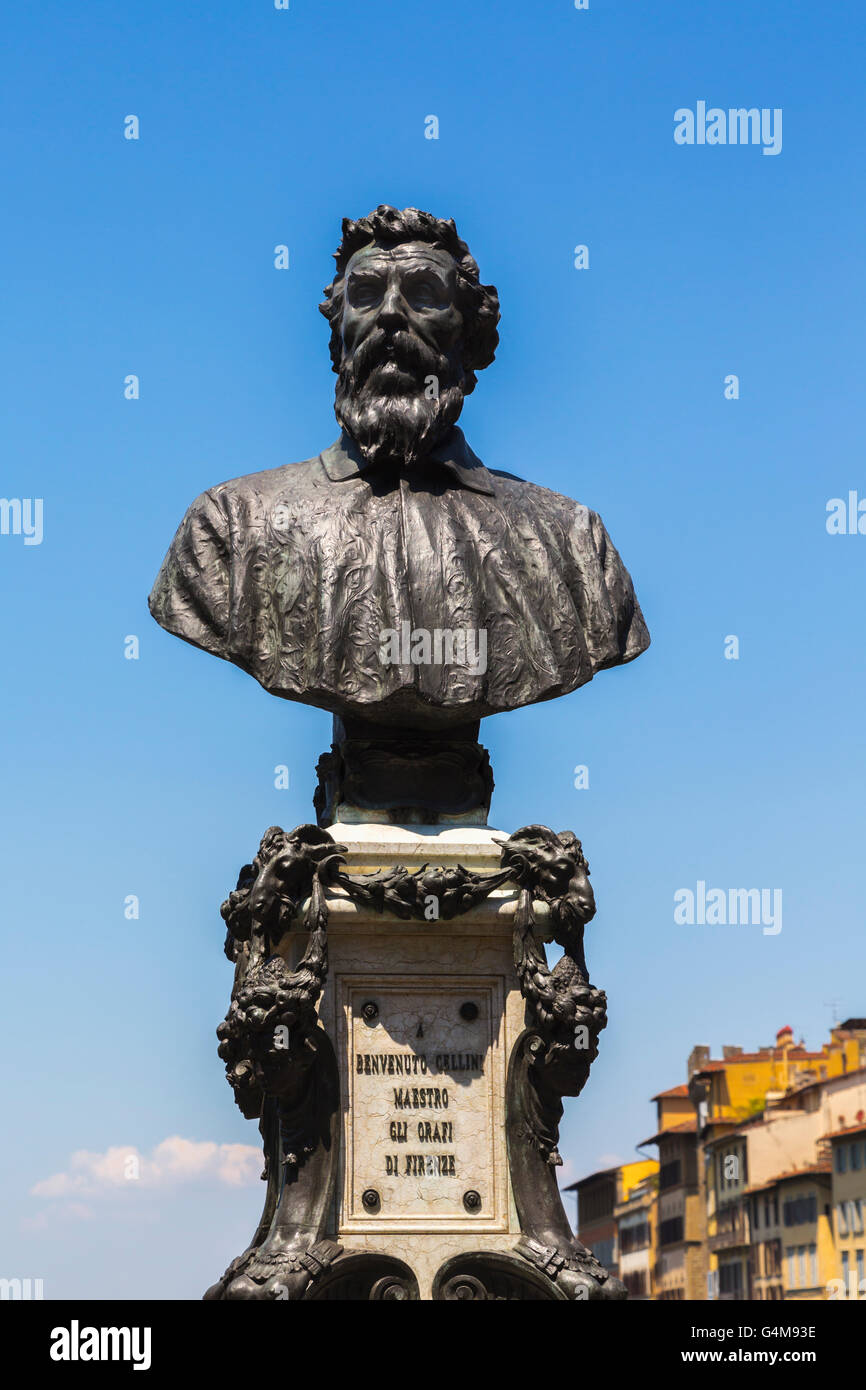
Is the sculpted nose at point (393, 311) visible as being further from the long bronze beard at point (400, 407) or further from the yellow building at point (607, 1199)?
the yellow building at point (607, 1199)

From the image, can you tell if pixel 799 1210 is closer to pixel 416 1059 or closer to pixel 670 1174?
pixel 670 1174

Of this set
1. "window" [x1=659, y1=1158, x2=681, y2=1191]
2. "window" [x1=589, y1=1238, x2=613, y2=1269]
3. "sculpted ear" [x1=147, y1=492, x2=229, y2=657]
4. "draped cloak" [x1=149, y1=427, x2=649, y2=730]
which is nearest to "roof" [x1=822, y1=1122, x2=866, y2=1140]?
"window" [x1=659, y1=1158, x2=681, y2=1191]

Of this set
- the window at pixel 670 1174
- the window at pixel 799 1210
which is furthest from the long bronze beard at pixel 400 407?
the window at pixel 670 1174

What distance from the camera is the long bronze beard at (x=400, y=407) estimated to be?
481 inches

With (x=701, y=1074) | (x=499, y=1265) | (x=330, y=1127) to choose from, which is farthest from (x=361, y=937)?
(x=701, y=1074)

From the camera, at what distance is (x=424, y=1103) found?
11.2 m

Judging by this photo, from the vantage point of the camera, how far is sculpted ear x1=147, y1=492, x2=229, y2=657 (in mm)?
12117

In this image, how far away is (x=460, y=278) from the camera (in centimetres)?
1251

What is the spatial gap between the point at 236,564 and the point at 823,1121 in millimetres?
63946

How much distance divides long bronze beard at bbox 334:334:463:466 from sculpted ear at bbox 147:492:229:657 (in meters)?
0.91

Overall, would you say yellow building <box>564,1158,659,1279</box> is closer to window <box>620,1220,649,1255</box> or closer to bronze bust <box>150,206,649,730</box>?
window <box>620,1220,649,1255</box>

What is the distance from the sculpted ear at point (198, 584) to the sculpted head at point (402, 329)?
0.91m

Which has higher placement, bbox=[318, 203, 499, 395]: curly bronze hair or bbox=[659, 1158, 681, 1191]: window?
bbox=[659, 1158, 681, 1191]: window
